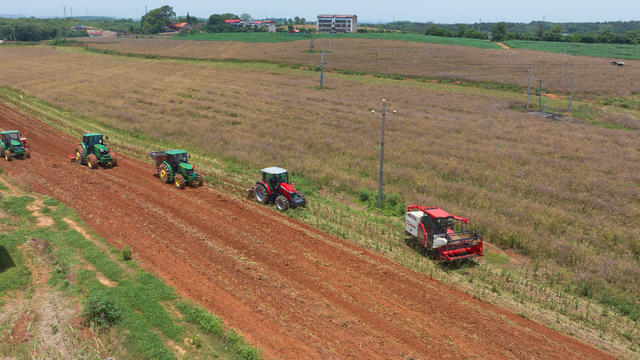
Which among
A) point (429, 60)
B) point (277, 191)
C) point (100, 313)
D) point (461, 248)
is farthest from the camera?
point (429, 60)

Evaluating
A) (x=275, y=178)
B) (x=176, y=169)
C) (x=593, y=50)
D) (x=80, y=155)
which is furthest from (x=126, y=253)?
(x=593, y=50)

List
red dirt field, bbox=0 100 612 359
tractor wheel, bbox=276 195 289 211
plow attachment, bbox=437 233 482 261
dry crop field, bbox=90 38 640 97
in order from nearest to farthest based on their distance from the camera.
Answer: red dirt field, bbox=0 100 612 359 < plow attachment, bbox=437 233 482 261 < tractor wheel, bbox=276 195 289 211 < dry crop field, bbox=90 38 640 97

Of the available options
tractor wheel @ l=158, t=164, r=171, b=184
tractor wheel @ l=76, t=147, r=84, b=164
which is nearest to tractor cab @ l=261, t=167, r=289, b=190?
tractor wheel @ l=158, t=164, r=171, b=184

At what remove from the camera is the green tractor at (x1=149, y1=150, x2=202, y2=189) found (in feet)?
79.9

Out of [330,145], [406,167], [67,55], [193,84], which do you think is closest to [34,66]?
[67,55]

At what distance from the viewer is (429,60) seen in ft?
328

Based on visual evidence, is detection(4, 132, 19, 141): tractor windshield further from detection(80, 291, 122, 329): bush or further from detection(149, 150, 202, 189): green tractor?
detection(80, 291, 122, 329): bush

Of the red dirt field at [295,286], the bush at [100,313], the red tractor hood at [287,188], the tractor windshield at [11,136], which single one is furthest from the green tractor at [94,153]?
the bush at [100,313]

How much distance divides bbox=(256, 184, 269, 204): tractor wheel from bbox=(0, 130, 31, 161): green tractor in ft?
58.3

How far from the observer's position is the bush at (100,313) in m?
12.8

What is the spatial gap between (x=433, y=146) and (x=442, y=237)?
62.7ft

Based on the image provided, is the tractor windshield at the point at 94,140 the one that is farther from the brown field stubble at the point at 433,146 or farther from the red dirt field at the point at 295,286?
the brown field stubble at the point at 433,146

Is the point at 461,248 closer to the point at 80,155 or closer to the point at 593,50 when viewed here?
the point at 80,155

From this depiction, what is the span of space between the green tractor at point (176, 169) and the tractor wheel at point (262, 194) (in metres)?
4.19
